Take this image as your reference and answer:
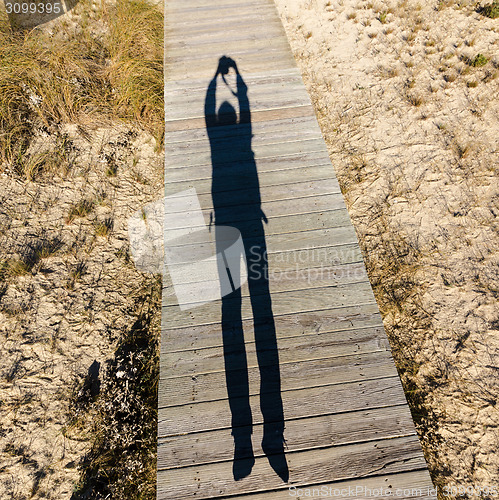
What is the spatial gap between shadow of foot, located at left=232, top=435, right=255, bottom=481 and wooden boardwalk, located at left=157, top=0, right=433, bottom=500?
0.7 inches

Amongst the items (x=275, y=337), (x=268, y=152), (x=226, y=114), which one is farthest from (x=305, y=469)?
(x=226, y=114)

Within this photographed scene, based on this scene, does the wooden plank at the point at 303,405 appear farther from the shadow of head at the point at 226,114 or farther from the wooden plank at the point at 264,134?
the shadow of head at the point at 226,114

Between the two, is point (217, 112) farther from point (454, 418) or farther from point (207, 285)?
point (454, 418)

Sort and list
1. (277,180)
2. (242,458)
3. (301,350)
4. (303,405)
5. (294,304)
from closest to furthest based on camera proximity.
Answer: (242,458) < (303,405) < (301,350) < (294,304) < (277,180)

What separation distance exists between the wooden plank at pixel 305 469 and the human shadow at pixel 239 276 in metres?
0.09

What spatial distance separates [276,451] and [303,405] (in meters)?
0.50

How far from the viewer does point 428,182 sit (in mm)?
5254

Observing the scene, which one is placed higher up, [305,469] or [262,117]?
[262,117]

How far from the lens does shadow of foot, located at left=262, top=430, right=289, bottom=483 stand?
3.07m

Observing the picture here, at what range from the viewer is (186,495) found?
3.03 m

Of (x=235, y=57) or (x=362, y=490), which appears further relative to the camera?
(x=235, y=57)

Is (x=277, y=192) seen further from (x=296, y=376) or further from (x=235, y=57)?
(x=235, y=57)

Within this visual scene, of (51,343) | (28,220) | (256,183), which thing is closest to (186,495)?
(51,343)

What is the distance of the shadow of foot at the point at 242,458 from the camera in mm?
3076
